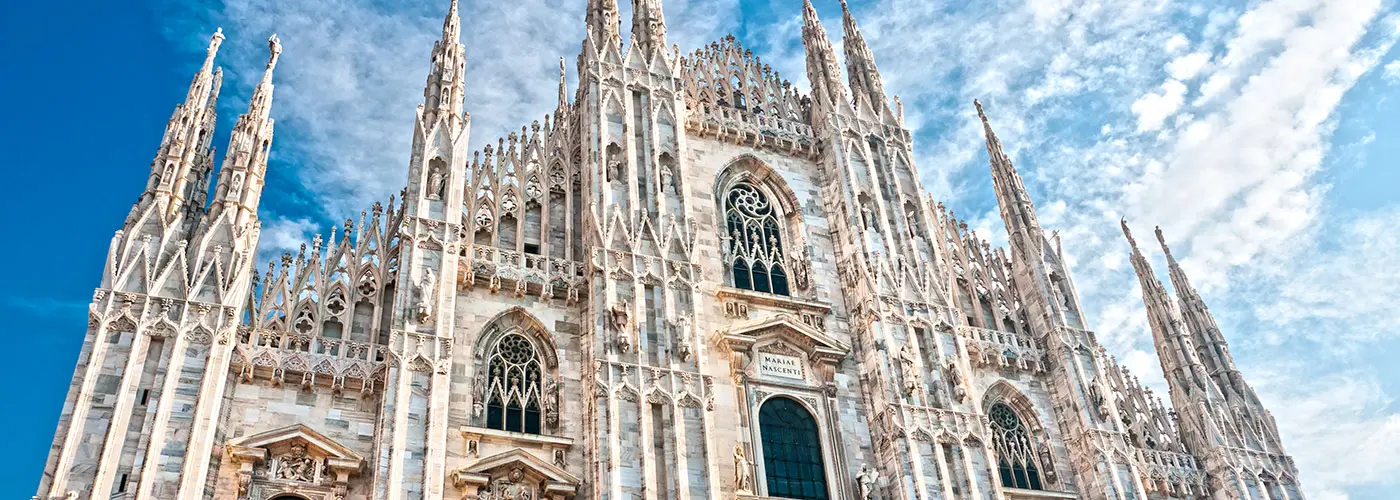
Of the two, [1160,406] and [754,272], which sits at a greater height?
[754,272]

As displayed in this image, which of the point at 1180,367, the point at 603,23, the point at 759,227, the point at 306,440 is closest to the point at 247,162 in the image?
the point at 306,440

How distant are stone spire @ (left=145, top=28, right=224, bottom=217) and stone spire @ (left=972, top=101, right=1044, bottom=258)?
18666 mm

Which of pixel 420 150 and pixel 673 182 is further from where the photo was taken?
pixel 673 182

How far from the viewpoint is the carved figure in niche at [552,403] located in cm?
1955

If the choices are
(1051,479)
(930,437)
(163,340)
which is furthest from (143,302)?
(1051,479)

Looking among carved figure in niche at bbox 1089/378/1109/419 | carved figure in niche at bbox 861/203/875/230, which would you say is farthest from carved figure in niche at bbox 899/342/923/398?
carved figure in niche at bbox 1089/378/1109/419

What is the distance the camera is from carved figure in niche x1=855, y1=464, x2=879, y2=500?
2075 centimetres

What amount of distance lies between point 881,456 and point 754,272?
16.4 ft

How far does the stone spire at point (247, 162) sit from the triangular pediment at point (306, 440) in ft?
13.0

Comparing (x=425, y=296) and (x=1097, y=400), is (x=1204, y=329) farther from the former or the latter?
(x=425, y=296)

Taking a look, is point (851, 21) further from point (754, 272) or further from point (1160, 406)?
point (1160, 406)

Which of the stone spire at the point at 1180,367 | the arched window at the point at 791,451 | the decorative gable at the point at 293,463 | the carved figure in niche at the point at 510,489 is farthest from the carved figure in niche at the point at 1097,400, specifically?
the decorative gable at the point at 293,463

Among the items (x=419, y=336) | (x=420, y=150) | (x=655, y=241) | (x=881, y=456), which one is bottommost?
(x=881, y=456)

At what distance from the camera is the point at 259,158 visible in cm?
2042
